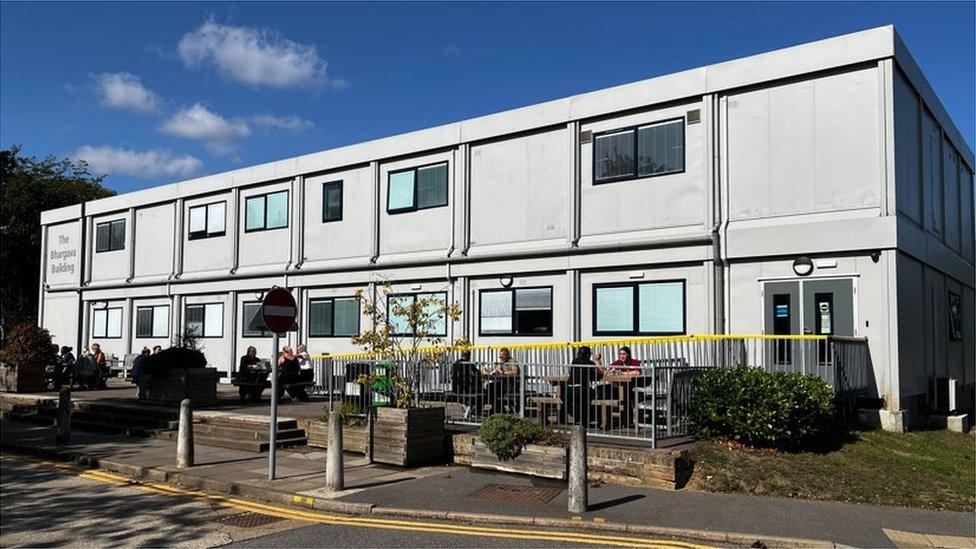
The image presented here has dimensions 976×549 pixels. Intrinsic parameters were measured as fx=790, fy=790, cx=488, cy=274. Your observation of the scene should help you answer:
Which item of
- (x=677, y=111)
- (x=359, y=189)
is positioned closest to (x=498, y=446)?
(x=677, y=111)

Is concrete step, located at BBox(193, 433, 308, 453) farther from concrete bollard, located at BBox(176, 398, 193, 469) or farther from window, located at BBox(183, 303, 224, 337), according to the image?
window, located at BBox(183, 303, 224, 337)

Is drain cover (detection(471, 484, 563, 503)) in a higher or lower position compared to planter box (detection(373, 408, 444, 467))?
lower

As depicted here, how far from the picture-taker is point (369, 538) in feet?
26.0

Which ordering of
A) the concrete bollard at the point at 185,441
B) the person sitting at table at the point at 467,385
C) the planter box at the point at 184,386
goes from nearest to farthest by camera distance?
the concrete bollard at the point at 185,441 < the person sitting at table at the point at 467,385 < the planter box at the point at 184,386

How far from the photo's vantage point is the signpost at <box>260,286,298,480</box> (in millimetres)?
10727

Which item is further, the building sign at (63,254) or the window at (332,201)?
the building sign at (63,254)

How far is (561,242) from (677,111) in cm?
401

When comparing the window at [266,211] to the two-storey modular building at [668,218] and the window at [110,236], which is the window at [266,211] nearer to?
the two-storey modular building at [668,218]

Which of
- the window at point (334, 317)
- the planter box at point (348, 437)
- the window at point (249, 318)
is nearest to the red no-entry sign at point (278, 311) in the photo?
the planter box at point (348, 437)

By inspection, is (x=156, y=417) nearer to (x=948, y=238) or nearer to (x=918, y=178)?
(x=918, y=178)

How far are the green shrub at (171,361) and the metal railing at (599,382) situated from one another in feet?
17.7

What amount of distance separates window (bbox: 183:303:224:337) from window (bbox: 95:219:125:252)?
572cm

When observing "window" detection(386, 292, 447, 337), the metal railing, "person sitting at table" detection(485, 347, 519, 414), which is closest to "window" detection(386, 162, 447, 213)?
"window" detection(386, 292, 447, 337)

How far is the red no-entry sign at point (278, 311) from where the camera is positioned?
10734 millimetres
